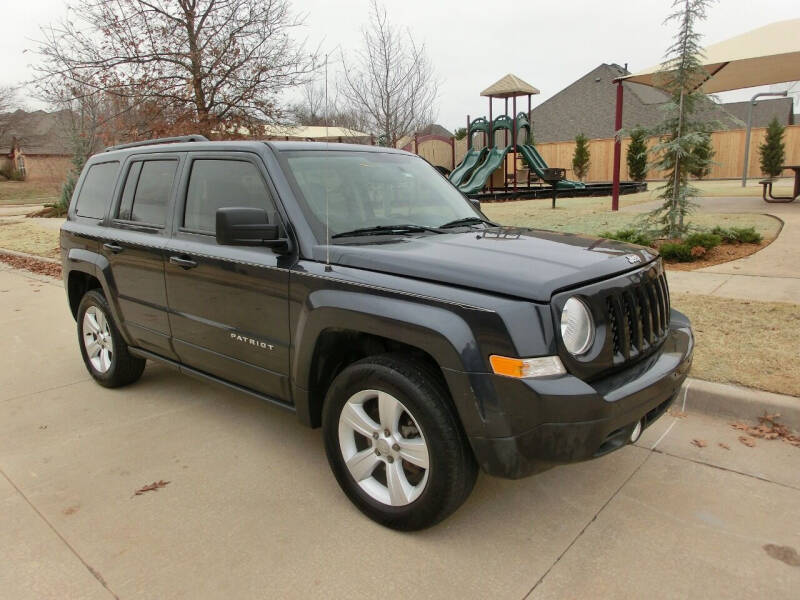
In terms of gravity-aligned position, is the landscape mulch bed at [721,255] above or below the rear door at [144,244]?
below

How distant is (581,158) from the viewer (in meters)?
31.7

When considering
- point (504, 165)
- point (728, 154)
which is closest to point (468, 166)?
point (504, 165)

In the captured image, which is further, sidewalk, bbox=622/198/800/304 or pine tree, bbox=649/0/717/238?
pine tree, bbox=649/0/717/238

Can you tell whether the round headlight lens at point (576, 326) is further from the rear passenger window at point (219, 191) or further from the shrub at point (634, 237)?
the shrub at point (634, 237)

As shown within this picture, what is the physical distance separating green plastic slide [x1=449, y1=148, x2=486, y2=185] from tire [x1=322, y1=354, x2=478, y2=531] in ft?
64.8

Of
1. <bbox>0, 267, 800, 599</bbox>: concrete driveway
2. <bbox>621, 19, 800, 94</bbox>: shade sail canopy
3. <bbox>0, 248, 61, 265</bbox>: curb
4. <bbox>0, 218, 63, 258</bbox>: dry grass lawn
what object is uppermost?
<bbox>621, 19, 800, 94</bbox>: shade sail canopy

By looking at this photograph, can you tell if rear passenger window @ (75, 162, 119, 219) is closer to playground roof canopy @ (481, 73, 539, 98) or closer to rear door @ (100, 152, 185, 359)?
rear door @ (100, 152, 185, 359)

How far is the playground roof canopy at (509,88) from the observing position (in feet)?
72.9

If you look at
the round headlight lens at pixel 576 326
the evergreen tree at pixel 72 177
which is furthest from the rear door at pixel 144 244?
the evergreen tree at pixel 72 177

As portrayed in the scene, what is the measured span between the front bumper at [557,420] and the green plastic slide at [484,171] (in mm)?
18202

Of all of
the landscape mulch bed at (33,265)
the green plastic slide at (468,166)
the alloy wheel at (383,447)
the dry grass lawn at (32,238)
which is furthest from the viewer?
the green plastic slide at (468,166)

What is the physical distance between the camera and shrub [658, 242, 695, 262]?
26.2ft

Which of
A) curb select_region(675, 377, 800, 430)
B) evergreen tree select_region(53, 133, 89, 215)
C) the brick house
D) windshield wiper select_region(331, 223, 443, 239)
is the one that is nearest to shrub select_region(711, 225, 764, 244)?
curb select_region(675, 377, 800, 430)

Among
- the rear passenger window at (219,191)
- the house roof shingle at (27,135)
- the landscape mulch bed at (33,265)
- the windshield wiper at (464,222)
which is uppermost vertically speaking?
the house roof shingle at (27,135)
